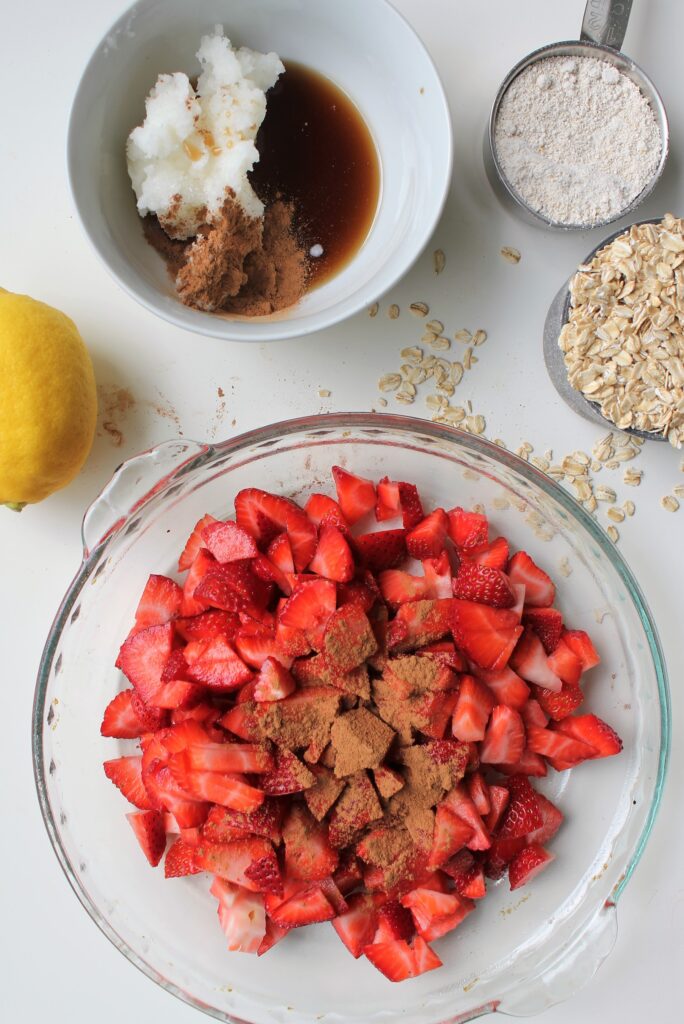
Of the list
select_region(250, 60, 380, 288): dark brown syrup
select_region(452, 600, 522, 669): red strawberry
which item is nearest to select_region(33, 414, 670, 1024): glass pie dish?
select_region(452, 600, 522, 669): red strawberry

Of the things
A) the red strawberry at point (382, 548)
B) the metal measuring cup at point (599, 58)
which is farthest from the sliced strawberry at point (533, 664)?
the metal measuring cup at point (599, 58)

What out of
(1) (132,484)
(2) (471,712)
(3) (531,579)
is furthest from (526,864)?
(1) (132,484)

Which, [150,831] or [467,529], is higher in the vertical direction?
[467,529]

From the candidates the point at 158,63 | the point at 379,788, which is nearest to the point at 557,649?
the point at 379,788

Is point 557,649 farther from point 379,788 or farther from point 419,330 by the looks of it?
point 419,330

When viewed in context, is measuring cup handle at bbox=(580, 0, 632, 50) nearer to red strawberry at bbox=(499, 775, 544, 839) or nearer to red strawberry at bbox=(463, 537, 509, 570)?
red strawberry at bbox=(463, 537, 509, 570)

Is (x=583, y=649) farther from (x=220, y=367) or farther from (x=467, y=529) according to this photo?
(x=220, y=367)

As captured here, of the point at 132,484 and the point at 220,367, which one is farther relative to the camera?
the point at 220,367
